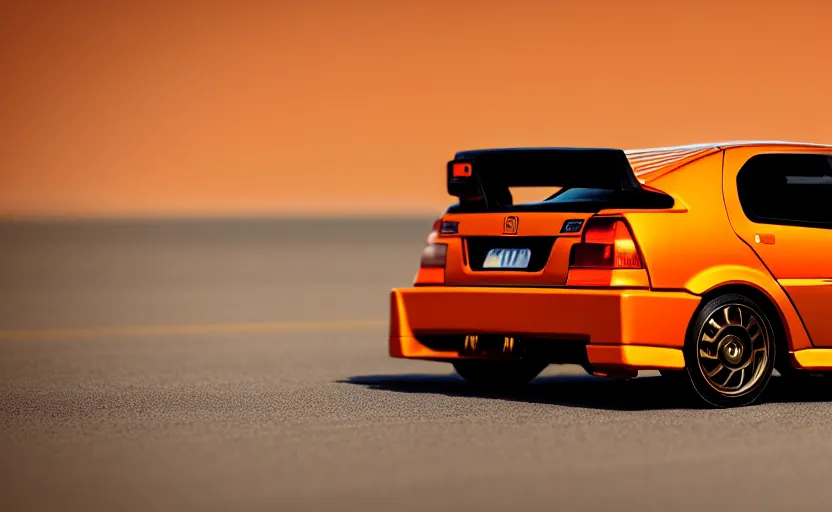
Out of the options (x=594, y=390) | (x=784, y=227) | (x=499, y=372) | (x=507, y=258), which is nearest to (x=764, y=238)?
(x=784, y=227)

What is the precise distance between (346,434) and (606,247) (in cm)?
209

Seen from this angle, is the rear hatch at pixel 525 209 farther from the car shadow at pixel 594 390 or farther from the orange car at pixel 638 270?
the car shadow at pixel 594 390

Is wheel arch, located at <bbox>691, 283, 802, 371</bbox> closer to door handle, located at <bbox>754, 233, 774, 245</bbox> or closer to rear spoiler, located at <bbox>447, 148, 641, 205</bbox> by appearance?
door handle, located at <bbox>754, 233, 774, 245</bbox>

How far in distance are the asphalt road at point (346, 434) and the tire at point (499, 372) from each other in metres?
0.21

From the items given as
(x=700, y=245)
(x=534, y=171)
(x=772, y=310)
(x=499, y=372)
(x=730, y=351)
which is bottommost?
(x=499, y=372)

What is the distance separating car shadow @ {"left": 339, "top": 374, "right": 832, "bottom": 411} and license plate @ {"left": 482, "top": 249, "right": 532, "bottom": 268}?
0.89 metres

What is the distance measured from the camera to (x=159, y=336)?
1730 centimetres

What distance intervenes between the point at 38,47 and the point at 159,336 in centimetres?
4107

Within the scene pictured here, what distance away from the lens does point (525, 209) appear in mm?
10336

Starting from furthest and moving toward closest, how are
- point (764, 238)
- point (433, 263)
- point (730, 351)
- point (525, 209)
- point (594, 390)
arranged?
1. point (594, 390)
2. point (433, 263)
3. point (525, 209)
4. point (764, 238)
5. point (730, 351)

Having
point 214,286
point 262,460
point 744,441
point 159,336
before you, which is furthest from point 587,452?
point 214,286

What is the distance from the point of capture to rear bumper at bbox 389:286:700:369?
966 cm

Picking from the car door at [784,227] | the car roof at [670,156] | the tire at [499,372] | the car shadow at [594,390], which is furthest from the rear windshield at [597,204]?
the tire at [499,372]

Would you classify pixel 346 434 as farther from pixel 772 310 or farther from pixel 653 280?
pixel 772 310
